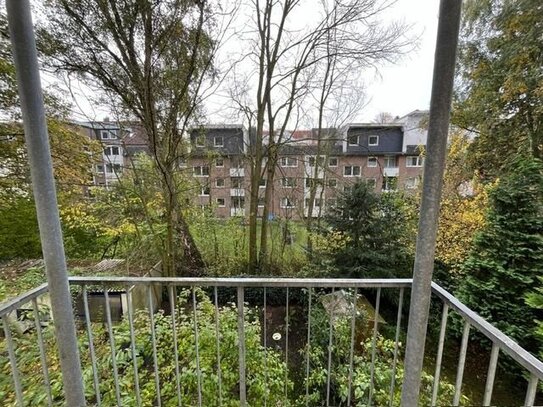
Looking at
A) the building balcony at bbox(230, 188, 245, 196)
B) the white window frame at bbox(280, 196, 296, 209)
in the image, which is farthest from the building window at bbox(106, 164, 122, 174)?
the white window frame at bbox(280, 196, 296, 209)

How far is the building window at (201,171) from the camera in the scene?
6555mm

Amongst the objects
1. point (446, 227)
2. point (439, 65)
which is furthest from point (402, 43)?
point (439, 65)

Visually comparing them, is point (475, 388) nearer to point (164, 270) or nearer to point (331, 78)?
point (164, 270)

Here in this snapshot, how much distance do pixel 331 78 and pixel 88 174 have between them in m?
5.86

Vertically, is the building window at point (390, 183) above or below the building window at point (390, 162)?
below

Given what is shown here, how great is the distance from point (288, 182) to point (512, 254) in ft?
16.7

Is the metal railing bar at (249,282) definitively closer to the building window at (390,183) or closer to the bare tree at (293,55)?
the bare tree at (293,55)

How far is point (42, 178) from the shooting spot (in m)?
0.95

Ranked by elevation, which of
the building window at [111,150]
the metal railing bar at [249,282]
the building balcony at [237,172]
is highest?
the building window at [111,150]

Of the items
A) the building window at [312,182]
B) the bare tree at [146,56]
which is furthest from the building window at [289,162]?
the bare tree at [146,56]

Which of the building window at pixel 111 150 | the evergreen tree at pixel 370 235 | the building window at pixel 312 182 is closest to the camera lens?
the building window at pixel 111 150

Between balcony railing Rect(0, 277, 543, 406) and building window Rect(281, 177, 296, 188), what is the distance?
4.18 m

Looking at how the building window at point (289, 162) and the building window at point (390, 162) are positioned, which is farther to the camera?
the building window at point (390, 162)

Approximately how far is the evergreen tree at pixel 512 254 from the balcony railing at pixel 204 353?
1939mm
